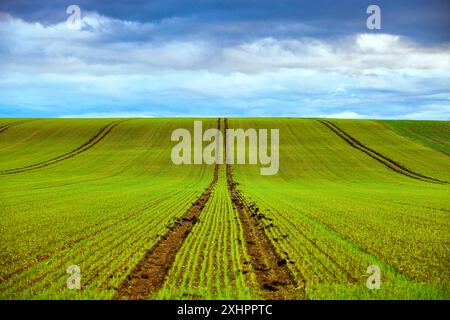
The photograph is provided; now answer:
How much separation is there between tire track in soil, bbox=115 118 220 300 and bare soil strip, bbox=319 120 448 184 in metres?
45.0

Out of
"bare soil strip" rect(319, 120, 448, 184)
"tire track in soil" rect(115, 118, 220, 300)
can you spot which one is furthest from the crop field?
"bare soil strip" rect(319, 120, 448, 184)

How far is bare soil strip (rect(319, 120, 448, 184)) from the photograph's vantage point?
54844 mm

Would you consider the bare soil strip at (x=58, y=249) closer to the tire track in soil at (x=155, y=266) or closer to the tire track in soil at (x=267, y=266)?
the tire track in soil at (x=155, y=266)

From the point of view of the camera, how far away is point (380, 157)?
222ft

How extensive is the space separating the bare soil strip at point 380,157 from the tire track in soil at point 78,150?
52792 mm

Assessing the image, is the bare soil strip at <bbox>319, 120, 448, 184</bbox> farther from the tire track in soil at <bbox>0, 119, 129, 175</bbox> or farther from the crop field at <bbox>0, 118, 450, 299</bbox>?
the tire track in soil at <bbox>0, 119, 129, 175</bbox>

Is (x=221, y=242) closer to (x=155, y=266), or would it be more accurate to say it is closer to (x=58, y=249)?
(x=155, y=266)

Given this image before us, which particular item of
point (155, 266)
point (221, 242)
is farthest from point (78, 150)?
point (155, 266)

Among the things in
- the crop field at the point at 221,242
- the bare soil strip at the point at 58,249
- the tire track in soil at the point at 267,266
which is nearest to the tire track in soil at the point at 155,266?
the crop field at the point at 221,242

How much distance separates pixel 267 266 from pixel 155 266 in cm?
366

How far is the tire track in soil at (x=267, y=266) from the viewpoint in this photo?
403 inches
